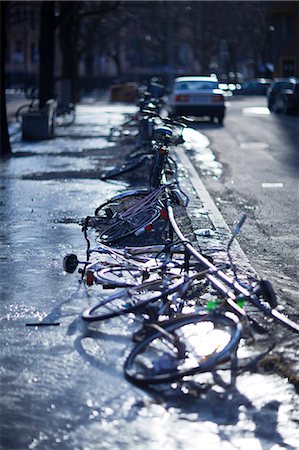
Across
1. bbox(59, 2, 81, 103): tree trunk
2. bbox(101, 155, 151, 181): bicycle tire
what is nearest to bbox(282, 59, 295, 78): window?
bbox(59, 2, 81, 103): tree trunk

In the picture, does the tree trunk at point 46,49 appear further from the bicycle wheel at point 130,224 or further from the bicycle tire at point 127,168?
the bicycle wheel at point 130,224

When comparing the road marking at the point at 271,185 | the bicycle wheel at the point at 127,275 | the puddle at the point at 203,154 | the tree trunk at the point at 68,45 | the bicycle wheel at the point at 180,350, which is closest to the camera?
the bicycle wheel at the point at 180,350

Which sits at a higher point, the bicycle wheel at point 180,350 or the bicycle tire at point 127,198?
the bicycle wheel at point 180,350

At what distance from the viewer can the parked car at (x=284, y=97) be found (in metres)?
42.3

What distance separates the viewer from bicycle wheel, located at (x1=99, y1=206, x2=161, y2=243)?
9492 millimetres

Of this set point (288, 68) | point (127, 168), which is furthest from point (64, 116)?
point (288, 68)

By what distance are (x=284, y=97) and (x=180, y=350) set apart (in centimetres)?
A: 3812

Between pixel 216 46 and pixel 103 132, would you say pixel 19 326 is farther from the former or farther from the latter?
pixel 216 46

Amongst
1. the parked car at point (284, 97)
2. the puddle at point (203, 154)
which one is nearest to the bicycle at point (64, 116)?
the puddle at point (203, 154)

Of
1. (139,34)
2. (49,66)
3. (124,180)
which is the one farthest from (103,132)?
(139,34)

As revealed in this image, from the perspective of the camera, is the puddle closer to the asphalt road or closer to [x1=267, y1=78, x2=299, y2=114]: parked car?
the asphalt road

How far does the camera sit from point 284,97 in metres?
43.1

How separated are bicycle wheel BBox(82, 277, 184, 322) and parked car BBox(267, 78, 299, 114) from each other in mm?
35903

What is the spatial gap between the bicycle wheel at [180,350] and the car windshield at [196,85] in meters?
30.0
